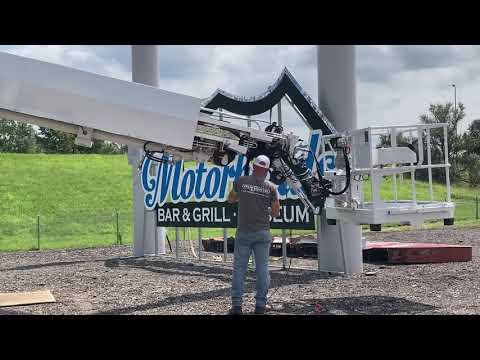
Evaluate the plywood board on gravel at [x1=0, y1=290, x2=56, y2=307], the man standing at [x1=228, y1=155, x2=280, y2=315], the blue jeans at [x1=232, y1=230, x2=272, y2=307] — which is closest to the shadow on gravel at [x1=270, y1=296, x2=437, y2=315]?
the blue jeans at [x1=232, y1=230, x2=272, y2=307]

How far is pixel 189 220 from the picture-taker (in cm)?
1694

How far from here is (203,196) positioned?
53.4 ft

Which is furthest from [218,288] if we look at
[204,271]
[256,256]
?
[256,256]

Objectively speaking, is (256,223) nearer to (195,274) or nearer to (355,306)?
(355,306)

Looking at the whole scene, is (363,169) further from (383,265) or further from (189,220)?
(189,220)

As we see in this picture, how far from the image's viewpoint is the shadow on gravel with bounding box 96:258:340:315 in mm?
10543

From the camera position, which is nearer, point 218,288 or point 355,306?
Result: point 355,306

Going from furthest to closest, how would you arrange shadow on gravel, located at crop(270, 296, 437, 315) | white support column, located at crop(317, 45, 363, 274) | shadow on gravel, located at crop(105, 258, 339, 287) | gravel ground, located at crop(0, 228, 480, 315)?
white support column, located at crop(317, 45, 363, 274), shadow on gravel, located at crop(105, 258, 339, 287), gravel ground, located at crop(0, 228, 480, 315), shadow on gravel, located at crop(270, 296, 437, 315)

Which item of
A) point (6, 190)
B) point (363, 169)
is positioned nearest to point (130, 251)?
point (363, 169)

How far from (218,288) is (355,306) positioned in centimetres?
308

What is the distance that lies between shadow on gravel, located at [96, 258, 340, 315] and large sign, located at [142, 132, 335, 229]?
3.43ft

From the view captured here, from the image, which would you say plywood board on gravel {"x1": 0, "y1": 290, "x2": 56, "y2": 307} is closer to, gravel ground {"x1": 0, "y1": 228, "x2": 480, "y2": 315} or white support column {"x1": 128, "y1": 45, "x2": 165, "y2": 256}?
gravel ground {"x1": 0, "y1": 228, "x2": 480, "y2": 315}

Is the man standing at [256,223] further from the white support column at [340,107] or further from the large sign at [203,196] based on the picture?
the white support column at [340,107]
